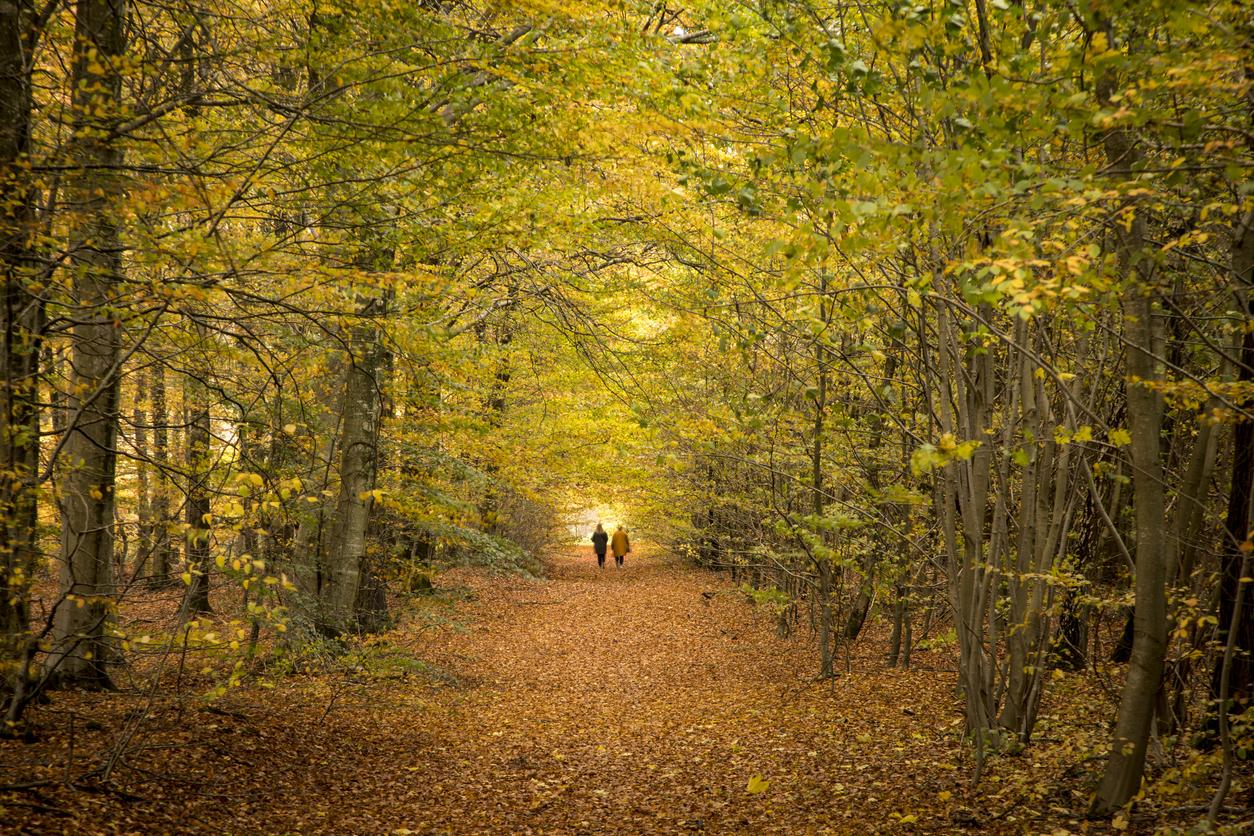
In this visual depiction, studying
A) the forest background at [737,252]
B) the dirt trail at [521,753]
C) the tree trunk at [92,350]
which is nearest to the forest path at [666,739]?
the dirt trail at [521,753]

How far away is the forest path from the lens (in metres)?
6.12

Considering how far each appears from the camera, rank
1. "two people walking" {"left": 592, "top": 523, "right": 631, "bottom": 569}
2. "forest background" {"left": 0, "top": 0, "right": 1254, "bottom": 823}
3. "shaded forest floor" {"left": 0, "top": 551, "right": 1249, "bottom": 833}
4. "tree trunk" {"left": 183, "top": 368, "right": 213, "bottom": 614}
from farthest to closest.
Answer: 1. "two people walking" {"left": 592, "top": 523, "right": 631, "bottom": 569}
2. "shaded forest floor" {"left": 0, "top": 551, "right": 1249, "bottom": 833}
3. "tree trunk" {"left": 183, "top": 368, "right": 213, "bottom": 614}
4. "forest background" {"left": 0, "top": 0, "right": 1254, "bottom": 823}

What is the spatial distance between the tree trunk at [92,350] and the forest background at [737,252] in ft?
0.17

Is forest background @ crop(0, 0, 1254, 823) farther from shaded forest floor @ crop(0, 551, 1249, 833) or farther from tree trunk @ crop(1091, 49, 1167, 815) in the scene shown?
shaded forest floor @ crop(0, 551, 1249, 833)

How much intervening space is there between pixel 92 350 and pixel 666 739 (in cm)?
684

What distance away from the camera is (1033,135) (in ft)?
12.0

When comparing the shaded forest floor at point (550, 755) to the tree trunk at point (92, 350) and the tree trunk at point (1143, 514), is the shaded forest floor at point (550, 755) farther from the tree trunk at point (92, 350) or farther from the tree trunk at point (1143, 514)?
the tree trunk at point (1143, 514)

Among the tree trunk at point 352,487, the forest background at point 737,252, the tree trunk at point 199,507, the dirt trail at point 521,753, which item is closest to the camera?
the forest background at point 737,252

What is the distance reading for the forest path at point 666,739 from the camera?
6125 millimetres

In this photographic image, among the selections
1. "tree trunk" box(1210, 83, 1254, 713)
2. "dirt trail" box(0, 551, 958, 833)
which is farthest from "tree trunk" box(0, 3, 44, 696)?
"tree trunk" box(1210, 83, 1254, 713)

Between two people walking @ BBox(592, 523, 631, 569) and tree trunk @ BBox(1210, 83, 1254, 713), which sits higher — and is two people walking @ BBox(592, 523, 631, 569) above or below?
below

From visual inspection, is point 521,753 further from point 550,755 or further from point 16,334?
point 16,334

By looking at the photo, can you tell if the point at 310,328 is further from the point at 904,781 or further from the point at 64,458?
the point at 904,781

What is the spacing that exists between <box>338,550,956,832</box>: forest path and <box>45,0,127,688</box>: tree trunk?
3.02 metres
